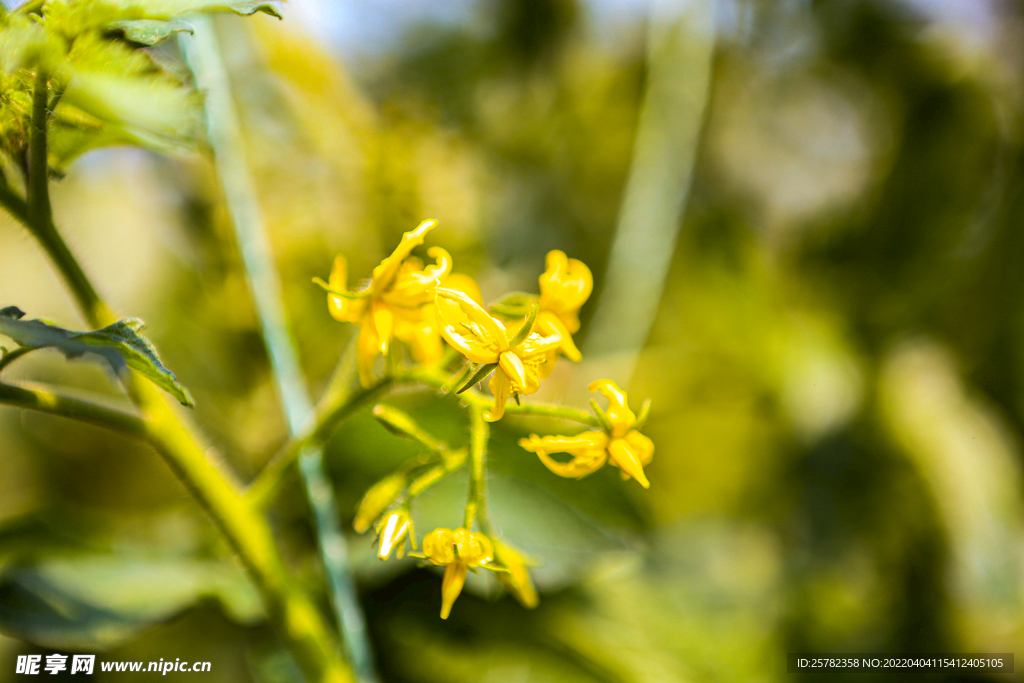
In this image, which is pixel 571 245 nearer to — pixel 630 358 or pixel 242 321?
pixel 630 358

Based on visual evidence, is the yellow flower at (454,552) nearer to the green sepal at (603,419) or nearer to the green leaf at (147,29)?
the green sepal at (603,419)

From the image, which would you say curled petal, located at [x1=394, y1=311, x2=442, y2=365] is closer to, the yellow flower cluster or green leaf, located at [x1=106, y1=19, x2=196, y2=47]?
the yellow flower cluster

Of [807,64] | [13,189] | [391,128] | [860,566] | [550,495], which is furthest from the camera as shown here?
[807,64]

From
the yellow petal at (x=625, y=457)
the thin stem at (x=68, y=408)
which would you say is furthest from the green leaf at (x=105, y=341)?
the yellow petal at (x=625, y=457)

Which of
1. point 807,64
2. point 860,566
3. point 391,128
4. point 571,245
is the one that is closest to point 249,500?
point 391,128

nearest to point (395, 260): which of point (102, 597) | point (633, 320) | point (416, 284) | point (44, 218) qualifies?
point (416, 284)

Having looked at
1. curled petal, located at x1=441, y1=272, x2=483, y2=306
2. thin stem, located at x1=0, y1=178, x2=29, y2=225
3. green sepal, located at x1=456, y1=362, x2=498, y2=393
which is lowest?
green sepal, located at x1=456, y1=362, x2=498, y2=393

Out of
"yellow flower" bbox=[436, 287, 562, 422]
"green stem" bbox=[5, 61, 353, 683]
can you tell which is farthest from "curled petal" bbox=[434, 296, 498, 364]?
"green stem" bbox=[5, 61, 353, 683]
